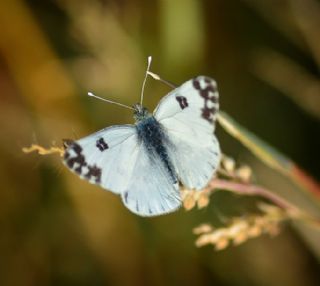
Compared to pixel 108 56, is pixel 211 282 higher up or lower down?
lower down

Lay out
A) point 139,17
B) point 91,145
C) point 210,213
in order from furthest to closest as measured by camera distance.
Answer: point 139,17 → point 210,213 → point 91,145

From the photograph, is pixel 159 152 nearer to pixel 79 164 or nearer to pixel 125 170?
pixel 125 170

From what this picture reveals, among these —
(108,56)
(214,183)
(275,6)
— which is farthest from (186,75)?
(214,183)

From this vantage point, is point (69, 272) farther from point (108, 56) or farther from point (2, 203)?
point (108, 56)

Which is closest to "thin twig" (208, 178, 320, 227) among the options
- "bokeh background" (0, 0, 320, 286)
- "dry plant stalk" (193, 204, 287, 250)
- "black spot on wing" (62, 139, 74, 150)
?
"dry plant stalk" (193, 204, 287, 250)

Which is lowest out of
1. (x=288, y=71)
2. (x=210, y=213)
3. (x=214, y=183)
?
(x=214, y=183)

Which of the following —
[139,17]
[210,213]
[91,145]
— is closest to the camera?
[91,145]

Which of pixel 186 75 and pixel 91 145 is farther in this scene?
pixel 186 75
